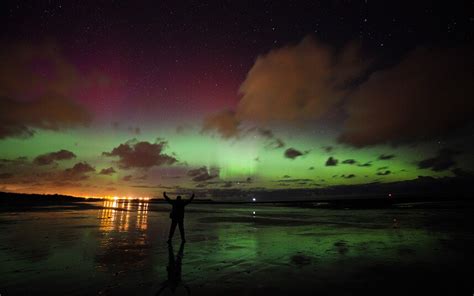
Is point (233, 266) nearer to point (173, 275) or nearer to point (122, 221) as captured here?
point (173, 275)

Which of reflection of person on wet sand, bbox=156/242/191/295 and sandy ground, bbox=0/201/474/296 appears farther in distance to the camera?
sandy ground, bbox=0/201/474/296

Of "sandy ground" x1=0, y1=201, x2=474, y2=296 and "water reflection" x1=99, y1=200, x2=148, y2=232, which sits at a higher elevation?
"water reflection" x1=99, y1=200, x2=148, y2=232

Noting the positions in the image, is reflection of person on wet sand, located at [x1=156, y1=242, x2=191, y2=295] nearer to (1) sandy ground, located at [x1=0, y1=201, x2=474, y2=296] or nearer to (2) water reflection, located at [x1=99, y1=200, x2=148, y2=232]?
(1) sandy ground, located at [x1=0, y1=201, x2=474, y2=296]

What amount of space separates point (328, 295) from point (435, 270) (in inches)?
188

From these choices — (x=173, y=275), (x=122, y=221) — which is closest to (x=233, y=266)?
(x=173, y=275)

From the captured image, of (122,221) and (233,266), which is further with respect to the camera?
(122,221)

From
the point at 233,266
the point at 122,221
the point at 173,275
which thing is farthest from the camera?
the point at 122,221

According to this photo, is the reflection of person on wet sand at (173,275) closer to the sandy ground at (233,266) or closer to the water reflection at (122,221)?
the sandy ground at (233,266)

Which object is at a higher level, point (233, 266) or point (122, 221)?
point (122, 221)

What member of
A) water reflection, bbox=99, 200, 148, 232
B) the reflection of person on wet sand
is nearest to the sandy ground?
the reflection of person on wet sand

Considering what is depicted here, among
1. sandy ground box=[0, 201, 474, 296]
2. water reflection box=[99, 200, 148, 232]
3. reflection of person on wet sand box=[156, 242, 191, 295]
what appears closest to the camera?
reflection of person on wet sand box=[156, 242, 191, 295]

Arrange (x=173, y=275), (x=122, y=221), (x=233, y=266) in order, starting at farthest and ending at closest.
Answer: (x=122, y=221)
(x=233, y=266)
(x=173, y=275)

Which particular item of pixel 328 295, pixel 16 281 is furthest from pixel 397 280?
pixel 16 281

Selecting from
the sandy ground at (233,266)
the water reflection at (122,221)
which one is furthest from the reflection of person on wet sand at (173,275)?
the water reflection at (122,221)
